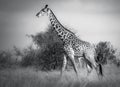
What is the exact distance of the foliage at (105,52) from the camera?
10781mm

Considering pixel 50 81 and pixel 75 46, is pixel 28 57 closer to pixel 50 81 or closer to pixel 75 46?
pixel 75 46

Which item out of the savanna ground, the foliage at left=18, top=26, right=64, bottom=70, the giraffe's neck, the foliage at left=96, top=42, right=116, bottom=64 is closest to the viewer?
the savanna ground

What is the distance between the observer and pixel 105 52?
36.9ft

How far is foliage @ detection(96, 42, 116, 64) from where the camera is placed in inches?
424

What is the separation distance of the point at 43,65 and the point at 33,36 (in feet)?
5.36

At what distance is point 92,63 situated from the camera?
6797mm

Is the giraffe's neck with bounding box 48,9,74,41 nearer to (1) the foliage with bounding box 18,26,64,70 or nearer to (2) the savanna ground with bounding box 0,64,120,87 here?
(2) the savanna ground with bounding box 0,64,120,87

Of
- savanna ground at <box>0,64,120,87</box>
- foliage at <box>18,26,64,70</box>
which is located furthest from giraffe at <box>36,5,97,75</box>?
foliage at <box>18,26,64,70</box>

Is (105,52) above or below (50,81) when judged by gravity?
above

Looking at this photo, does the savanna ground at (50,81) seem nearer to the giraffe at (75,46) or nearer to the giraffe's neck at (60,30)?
the giraffe at (75,46)

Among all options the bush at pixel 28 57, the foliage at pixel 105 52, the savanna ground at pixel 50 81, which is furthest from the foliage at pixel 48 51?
the savanna ground at pixel 50 81

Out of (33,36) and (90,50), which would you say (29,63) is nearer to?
(33,36)

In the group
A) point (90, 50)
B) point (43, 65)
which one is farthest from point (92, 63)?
point (43, 65)

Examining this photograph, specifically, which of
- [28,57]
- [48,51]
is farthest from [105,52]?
[28,57]
